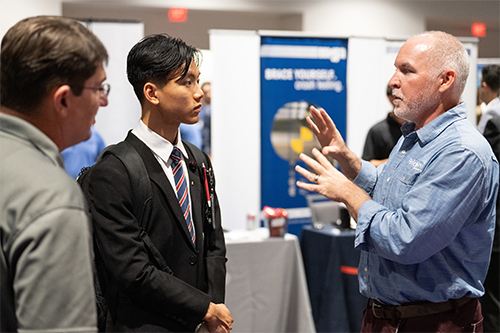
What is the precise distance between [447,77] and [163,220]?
110 cm

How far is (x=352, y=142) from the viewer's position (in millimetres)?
5441

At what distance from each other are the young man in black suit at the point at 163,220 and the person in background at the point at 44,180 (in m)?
0.53

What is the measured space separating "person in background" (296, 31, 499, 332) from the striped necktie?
0.40 meters

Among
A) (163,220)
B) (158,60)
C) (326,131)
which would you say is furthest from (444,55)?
(163,220)

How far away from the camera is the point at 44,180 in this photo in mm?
856

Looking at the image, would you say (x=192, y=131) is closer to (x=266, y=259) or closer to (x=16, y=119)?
(x=266, y=259)

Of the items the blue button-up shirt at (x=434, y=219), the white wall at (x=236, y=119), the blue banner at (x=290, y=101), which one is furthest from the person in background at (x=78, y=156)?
the blue button-up shirt at (x=434, y=219)

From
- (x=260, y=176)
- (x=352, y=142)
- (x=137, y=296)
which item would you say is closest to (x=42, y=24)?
(x=137, y=296)

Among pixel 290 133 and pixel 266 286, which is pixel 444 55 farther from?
pixel 290 133

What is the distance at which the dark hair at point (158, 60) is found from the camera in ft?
5.40

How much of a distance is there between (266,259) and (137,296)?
2.07 meters

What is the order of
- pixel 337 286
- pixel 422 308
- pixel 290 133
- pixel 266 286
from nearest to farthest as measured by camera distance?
pixel 422 308 < pixel 266 286 < pixel 337 286 < pixel 290 133

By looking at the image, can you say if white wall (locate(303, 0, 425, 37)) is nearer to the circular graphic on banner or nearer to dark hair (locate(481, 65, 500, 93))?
the circular graphic on banner

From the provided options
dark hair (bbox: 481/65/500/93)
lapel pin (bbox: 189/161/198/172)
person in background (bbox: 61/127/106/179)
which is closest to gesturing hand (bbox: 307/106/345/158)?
lapel pin (bbox: 189/161/198/172)
